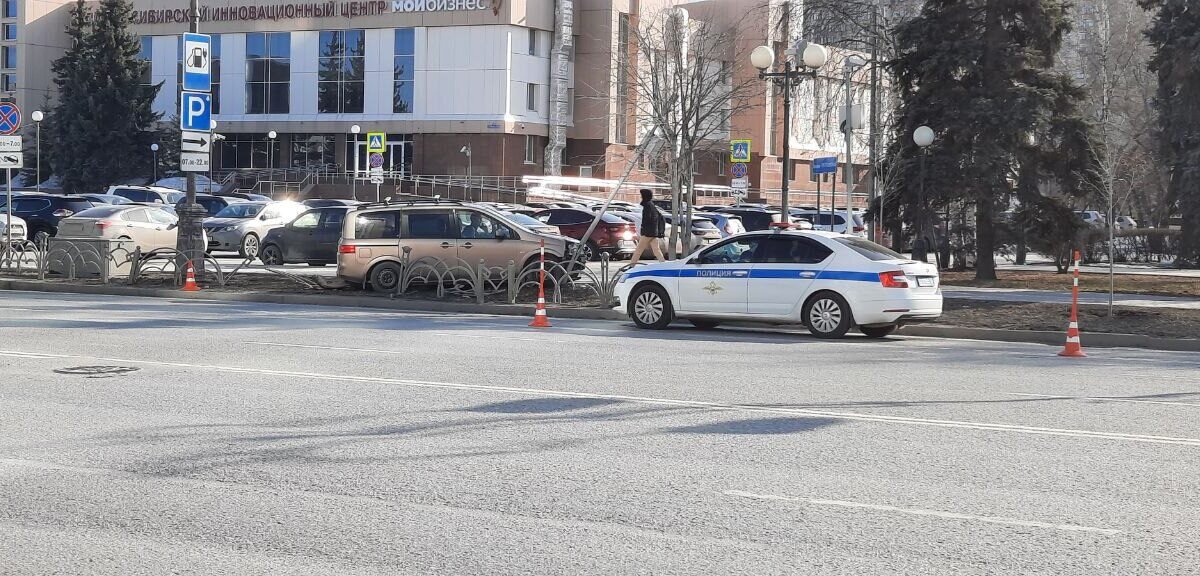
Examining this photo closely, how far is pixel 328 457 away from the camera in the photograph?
8617mm

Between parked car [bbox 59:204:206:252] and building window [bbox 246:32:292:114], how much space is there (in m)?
44.4

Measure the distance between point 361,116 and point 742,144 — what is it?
133 ft

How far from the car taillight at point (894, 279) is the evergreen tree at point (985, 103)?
43.8 ft

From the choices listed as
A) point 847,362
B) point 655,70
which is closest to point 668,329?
point 847,362

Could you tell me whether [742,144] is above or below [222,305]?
above

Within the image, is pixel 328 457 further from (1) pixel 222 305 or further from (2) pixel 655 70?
(2) pixel 655 70

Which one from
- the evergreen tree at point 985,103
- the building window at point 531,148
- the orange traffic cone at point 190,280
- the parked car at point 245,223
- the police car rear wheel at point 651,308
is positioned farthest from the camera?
the building window at point 531,148

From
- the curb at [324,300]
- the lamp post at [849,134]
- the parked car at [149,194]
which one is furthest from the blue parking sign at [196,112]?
the parked car at [149,194]

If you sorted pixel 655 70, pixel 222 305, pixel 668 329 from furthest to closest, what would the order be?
pixel 655 70, pixel 222 305, pixel 668 329

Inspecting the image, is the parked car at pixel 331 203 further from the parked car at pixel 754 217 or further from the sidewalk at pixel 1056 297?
the sidewalk at pixel 1056 297

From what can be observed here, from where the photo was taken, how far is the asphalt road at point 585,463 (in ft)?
20.7

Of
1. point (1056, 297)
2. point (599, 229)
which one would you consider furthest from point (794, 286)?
point (599, 229)

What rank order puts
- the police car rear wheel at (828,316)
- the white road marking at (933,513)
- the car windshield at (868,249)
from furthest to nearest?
the car windshield at (868,249)
the police car rear wheel at (828,316)
the white road marking at (933,513)

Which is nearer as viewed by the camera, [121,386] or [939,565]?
[939,565]
